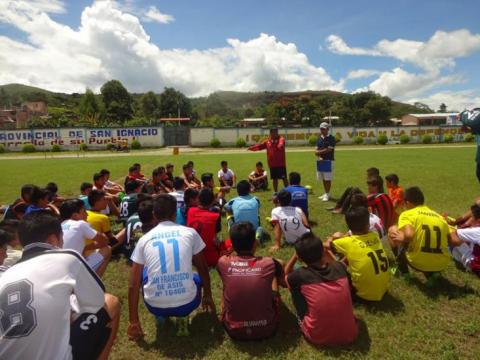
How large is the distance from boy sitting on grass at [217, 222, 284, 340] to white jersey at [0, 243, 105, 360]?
1.58 m

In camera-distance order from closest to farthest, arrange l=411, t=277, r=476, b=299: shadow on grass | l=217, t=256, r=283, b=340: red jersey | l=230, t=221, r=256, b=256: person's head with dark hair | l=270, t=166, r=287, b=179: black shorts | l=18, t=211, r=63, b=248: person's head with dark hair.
Answer: l=18, t=211, r=63, b=248: person's head with dark hair < l=217, t=256, r=283, b=340: red jersey < l=230, t=221, r=256, b=256: person's head with dark hair < l=411, t=277, r=476, b=299: shadow on grass < l=270, t=166, r=287, b=179: black shorts

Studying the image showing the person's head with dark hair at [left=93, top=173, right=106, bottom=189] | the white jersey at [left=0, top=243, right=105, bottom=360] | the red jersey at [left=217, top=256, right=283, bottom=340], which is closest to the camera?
the white jersey at [left=0, top=243, right=105, bottom=360]

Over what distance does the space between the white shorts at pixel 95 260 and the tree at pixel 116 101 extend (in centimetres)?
7834

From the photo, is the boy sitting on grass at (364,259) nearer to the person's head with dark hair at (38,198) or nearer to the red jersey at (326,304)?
the red jersey at (326,304)

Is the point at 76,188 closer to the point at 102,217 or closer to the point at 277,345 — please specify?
the point at 102,217

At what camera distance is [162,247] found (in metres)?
3.52

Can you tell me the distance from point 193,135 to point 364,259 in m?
44.8

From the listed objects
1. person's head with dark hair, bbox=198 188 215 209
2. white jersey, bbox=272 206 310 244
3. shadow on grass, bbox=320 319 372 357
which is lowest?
shadow on grass, bbox=320 319 372 357

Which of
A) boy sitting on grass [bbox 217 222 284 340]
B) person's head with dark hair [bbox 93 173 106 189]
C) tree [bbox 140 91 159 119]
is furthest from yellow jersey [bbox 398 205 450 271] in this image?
tree [bbox 140 91 159 119]

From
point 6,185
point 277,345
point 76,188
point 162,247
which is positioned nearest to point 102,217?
point 162,247

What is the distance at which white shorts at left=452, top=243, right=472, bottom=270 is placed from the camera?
4.83 m

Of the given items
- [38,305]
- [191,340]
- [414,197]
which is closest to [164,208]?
[191,340]

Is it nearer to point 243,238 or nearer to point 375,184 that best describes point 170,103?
point 375,184

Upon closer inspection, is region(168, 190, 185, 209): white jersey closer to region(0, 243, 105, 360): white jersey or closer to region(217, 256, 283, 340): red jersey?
region(217, 256, 283, 340): red jersey
